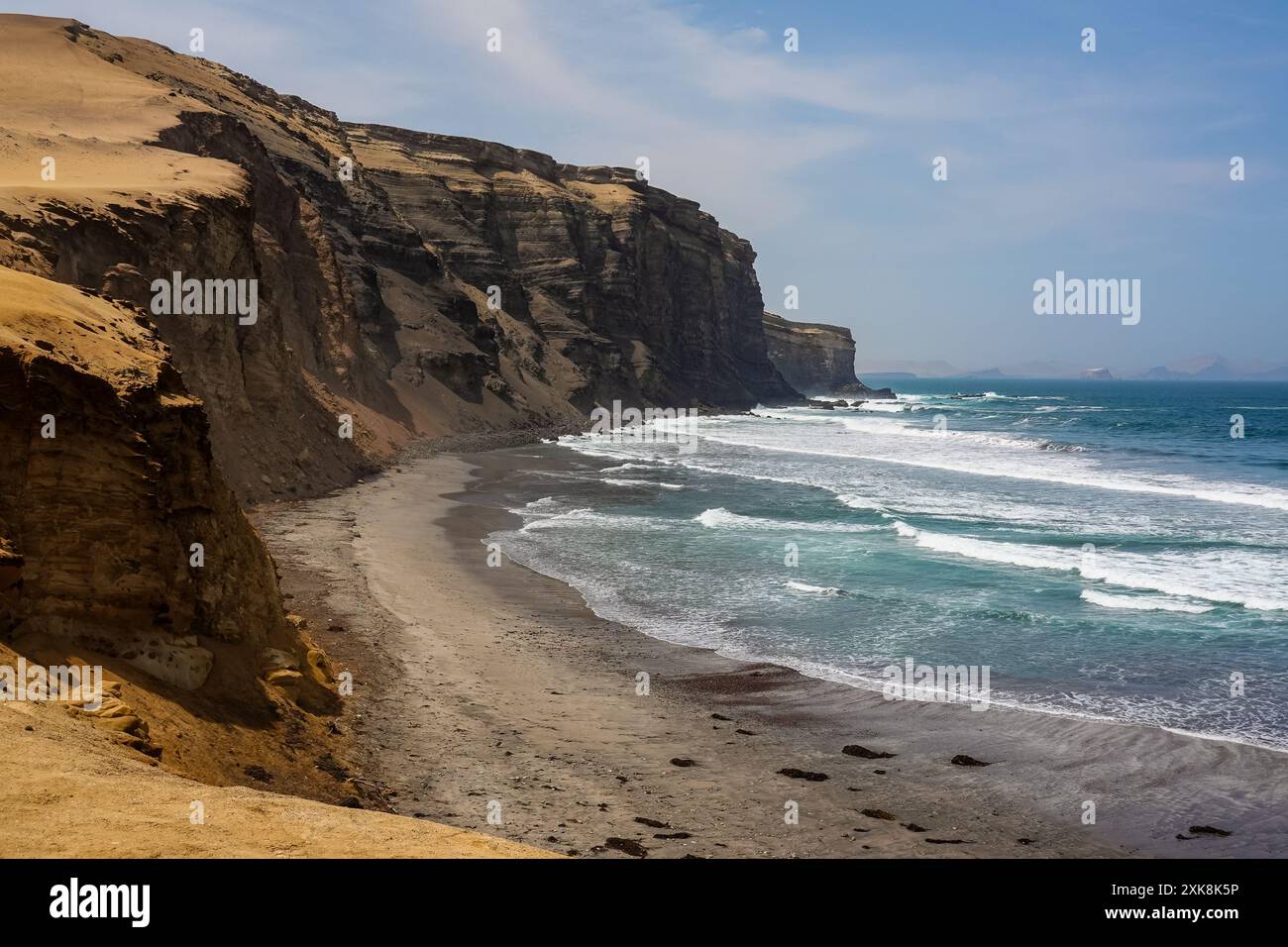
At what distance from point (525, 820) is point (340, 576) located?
11.3 meters

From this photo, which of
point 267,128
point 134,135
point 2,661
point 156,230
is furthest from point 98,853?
point 267,128

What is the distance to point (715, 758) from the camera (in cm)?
1217

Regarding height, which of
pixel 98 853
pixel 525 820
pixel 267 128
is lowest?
pixel 525 820

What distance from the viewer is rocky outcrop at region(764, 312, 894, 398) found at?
168875 millimetres

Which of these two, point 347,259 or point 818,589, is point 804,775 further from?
point 347,259

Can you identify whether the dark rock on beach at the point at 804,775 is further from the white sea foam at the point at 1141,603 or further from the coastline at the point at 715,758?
the white sea foam at the point at 1141,603

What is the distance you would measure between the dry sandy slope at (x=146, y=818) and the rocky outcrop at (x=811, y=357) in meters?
164

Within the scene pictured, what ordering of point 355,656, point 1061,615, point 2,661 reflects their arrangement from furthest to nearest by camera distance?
1. point 1061,615
2. point 355,656
3. point 2,661

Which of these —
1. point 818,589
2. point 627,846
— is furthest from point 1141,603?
point 627,846

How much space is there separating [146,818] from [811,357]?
167973 millimetres

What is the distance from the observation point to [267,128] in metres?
54.8
